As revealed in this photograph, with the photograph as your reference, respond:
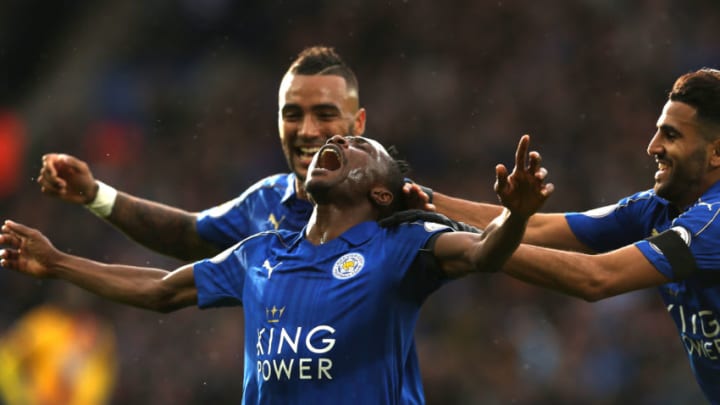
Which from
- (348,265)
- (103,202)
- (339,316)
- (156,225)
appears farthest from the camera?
(156,225)

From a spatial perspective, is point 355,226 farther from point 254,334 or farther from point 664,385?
point 664,385

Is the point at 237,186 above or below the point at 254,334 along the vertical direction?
above

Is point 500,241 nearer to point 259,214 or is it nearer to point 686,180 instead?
point 686,180

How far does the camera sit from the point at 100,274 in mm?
5258

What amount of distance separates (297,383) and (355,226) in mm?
698

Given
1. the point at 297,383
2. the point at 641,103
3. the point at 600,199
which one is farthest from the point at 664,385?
the point at 297,383

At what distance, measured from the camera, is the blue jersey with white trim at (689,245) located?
5074 millimetres

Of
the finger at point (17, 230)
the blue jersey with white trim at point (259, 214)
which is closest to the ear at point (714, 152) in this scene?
the blue jersey with white trim at point (259, 214)

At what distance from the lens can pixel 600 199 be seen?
1154 cm

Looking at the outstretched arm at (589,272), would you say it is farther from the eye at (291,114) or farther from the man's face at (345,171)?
the eye at (291,114)

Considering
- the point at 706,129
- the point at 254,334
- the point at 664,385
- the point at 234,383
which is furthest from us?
the point at 234,383

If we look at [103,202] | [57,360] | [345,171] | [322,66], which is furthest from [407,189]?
[57,360]

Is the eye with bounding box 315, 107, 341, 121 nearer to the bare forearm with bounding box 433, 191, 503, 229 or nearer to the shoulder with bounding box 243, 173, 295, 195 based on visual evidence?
the shoulder with bounding box 243, 173, 295, 195

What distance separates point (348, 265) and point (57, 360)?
6981mm
